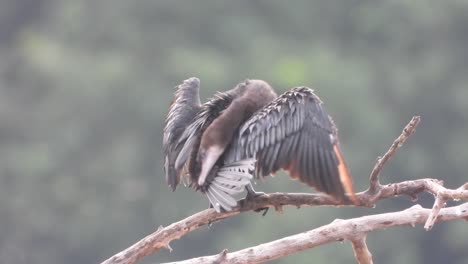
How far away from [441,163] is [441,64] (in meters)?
2.76

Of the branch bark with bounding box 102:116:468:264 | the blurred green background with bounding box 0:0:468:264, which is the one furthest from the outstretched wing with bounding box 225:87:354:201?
the blurred green background with bounding box 0:0:468:264

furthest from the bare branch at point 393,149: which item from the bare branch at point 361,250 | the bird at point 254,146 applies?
the bare branch at point 361,250

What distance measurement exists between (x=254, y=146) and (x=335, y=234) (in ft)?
2.32

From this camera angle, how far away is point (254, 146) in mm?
7375

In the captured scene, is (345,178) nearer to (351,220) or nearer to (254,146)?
(351,220)

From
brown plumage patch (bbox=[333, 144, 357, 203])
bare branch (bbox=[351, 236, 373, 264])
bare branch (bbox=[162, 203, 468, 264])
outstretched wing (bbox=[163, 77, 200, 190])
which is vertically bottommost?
bare branch (bbox=[351, 236, 373, 264])

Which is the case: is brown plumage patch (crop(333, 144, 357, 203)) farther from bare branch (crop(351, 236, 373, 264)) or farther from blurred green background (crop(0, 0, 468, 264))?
blurred green background (crop(0, 0, 468, 264))

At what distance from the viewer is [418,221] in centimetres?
686

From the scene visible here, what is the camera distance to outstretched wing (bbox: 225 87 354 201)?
704 centimetres

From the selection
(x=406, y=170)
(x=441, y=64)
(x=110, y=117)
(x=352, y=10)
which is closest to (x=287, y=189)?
(x=406, y=170)

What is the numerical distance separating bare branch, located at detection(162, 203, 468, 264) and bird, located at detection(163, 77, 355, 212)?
181 millimetres

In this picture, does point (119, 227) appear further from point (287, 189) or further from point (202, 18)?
point (202, 18)

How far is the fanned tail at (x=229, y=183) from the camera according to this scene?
7.20 metres

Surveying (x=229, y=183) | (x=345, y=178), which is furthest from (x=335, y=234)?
(x=229, y=183)
